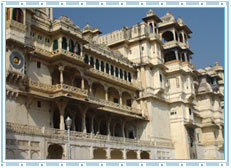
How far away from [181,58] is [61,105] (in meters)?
33.7

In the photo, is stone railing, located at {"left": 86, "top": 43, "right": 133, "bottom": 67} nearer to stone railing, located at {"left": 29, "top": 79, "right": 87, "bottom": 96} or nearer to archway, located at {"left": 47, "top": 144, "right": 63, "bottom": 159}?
stone railing, located at {"left": 29, "top": 79, "right": 87, "bottom": 96}

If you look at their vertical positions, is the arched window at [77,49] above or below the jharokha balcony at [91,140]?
above

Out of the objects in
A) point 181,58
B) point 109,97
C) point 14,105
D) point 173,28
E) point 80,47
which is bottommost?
point 14,105

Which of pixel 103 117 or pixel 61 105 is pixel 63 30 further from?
pixel 103 117

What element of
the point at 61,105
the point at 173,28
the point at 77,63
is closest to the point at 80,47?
the point at 77,63

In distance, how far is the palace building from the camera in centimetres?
2970

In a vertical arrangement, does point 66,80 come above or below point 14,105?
above

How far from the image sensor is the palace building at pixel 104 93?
2970 centimetres

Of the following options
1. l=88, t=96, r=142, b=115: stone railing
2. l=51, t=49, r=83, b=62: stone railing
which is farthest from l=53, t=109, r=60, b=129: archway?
l=51, t=49, r=83, b=62: stone railing

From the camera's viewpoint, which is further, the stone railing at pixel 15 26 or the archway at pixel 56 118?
the archway at pixel 56 118

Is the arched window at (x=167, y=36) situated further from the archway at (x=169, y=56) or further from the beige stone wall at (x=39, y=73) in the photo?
the beige stone wall at (x=39, y=73)

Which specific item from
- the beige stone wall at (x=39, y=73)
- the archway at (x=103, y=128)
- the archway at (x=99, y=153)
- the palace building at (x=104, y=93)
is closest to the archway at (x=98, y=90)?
the palace building at (x=104, y=93)

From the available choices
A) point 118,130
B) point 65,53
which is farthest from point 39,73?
point 118,130

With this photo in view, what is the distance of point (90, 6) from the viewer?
18.1m
